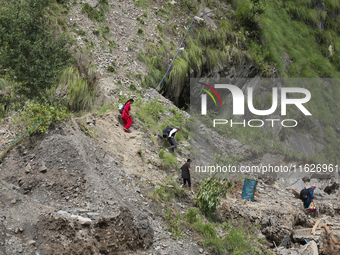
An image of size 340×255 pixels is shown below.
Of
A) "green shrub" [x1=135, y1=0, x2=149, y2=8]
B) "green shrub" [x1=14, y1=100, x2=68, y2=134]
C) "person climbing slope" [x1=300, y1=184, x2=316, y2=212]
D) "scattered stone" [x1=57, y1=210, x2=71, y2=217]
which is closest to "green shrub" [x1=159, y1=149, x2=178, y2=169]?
"green shrub" [x1=14, y1=100, x2=68, y2=134]

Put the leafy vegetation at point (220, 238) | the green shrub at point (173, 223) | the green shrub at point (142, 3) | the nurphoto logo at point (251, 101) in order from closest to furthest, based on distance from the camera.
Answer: the green shrub at point (173, 223) → the leafy vegetation at point (220, 238) → the green shrub at point (142, 3) → the nurphoto logo at point (251, 101)

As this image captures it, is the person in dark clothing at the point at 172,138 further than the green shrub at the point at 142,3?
No

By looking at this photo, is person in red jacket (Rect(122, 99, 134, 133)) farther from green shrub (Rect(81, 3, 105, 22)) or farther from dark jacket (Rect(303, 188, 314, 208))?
dark jacket (Rect(303, 188, 314, 208))

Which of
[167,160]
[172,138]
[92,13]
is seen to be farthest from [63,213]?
[92,13]

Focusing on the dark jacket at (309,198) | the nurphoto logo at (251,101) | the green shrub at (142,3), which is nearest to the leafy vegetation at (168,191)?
the dark jacket at (309,198)

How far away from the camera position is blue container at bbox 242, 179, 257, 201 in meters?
10.9

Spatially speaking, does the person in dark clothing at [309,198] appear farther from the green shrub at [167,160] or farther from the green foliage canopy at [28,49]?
the green foliage canopy at [28,49]

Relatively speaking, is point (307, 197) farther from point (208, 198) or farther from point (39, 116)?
point (39, 116)

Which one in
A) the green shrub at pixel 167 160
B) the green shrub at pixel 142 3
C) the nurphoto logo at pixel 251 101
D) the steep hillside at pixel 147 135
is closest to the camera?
the steep hillside at pixel 147 135

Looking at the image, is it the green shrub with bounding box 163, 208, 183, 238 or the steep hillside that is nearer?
the steep hillside

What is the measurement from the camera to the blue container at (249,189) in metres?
10.9

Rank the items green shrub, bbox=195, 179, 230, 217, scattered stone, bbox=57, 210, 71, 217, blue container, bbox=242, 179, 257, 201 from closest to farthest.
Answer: scattered stone, bbox=57, 210, 71, 217 → green shrub, bbox=195, 179, 230, 217 → blue container, bbox=242, 179, 257, 201

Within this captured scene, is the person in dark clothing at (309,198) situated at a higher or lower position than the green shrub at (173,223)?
lower

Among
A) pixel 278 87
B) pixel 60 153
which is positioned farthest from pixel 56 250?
pixel 278 87
